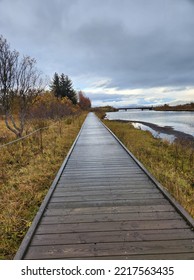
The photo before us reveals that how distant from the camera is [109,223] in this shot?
3.81m

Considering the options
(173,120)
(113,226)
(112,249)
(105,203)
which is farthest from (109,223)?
(173,120)

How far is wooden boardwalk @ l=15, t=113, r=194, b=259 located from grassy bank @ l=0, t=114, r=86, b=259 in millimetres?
408

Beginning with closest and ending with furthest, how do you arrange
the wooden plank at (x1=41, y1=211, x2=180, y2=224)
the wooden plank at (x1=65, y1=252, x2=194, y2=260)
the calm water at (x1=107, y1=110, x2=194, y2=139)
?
the wooden plank at (x1=65, y1=252, x2=194, y2=260), the wooden plank at (x1=41, y1=211, x2=180, y2=224), the calm water at (x1=107, y1=110, x2=194, y2=139)

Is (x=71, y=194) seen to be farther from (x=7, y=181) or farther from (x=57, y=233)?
(x=7, y=181)

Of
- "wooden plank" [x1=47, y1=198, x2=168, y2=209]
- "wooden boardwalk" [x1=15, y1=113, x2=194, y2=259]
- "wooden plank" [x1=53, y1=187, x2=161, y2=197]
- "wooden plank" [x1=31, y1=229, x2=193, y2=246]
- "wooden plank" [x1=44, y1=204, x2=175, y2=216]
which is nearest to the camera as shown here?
"wooden boardwalk" [x1=15, y1=113, x2=194, y2=259]

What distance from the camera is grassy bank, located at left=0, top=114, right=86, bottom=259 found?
13.1 ft

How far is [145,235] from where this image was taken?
3.42m

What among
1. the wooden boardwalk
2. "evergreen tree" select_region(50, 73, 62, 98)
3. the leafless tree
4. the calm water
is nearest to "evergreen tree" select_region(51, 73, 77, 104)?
"evergreen tree" select_region(50, 73, 62, 98)

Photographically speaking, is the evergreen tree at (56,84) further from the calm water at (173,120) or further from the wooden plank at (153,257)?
the wooden plank at (153,257)

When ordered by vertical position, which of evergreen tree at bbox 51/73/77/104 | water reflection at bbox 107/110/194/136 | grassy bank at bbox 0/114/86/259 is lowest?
grassy bank at bbox 0/114/86/259

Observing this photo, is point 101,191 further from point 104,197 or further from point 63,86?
point 63,86

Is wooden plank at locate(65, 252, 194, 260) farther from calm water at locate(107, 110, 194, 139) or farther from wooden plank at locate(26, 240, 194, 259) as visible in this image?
calm water at locate(107, 110, 194, 139)

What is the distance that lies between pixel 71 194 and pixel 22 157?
4.80 m
